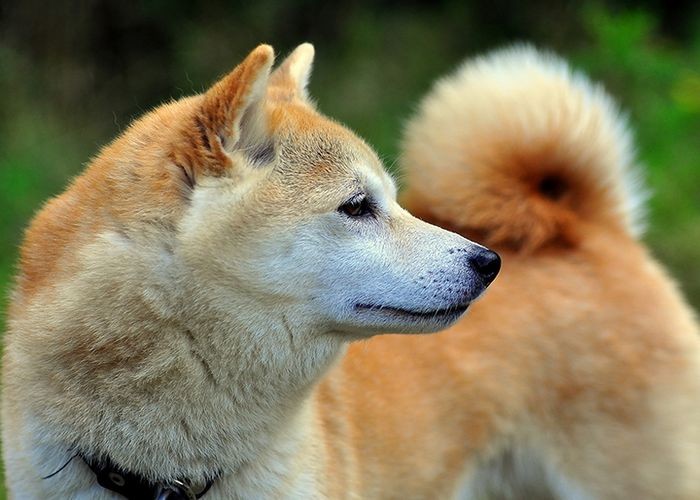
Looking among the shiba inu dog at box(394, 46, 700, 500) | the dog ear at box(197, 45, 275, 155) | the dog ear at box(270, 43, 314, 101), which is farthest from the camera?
the shiba inu dog at box(394, 46, 700, 500)

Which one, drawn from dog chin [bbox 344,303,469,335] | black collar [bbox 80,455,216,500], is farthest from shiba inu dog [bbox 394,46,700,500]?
black collar [bbox 80,455,216,500]

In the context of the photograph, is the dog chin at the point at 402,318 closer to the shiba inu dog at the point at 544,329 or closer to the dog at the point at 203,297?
the dog at the point at 203,297

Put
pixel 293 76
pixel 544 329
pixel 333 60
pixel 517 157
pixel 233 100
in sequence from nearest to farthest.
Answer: pixel 233 100 → pixel 293 76 → pixel 544 329 → pixel 517 157 → pixel 333 60

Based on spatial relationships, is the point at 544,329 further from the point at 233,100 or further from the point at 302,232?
the point at 233,100

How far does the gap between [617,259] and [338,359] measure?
4.73 feet

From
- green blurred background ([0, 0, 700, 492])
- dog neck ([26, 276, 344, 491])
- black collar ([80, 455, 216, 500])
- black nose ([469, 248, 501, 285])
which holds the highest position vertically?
green blurred background ([0, 0, 700, 492])

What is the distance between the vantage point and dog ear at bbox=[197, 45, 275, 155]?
252 centimetres

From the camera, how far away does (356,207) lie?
2732 mm

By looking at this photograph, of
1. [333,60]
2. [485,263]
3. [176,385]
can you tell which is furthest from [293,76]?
[333,60]

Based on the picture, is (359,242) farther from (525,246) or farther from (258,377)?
(525,246)

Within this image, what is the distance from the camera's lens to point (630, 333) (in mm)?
3693

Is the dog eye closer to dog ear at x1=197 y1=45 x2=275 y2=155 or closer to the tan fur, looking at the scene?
the tan fur

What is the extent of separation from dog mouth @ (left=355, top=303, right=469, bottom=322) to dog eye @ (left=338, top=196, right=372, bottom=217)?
239 millimetres

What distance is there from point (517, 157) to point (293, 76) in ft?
3.15
